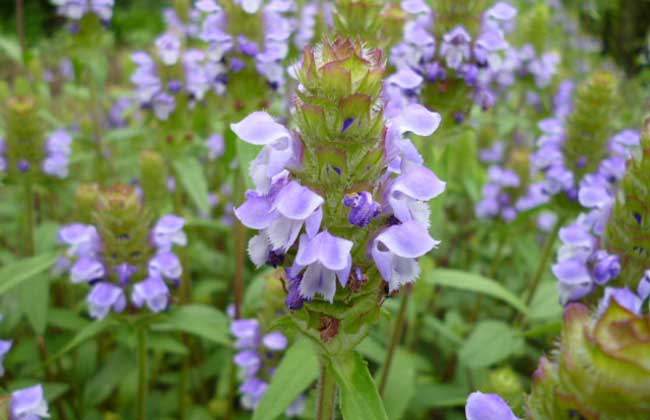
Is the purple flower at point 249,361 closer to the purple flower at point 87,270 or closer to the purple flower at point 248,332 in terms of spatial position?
the purple flower at point 248,332

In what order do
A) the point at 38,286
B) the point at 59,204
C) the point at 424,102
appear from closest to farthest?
the point at 424,102 < the point at 38,286 < the point at 59,204

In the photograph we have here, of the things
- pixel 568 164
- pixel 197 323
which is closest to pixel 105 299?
pixel 197 323

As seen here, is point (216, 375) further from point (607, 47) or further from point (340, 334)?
point (607, 47)

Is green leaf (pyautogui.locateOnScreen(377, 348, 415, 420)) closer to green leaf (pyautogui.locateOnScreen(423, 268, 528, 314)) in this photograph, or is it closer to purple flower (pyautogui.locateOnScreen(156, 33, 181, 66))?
green leaf (pyautogui.locateOnScreen(423, 268, 528, 314))

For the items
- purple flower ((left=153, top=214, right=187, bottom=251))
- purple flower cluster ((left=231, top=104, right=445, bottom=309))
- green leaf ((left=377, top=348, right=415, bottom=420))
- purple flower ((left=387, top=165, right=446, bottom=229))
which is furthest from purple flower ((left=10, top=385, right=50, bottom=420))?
green leaf ((left=377, top=348, right=415, bottom=420))

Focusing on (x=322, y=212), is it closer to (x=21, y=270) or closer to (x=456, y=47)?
(x=456, y=47)

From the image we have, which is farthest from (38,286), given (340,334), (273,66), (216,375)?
(340,334)

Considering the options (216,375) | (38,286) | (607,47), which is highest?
(607,47)
